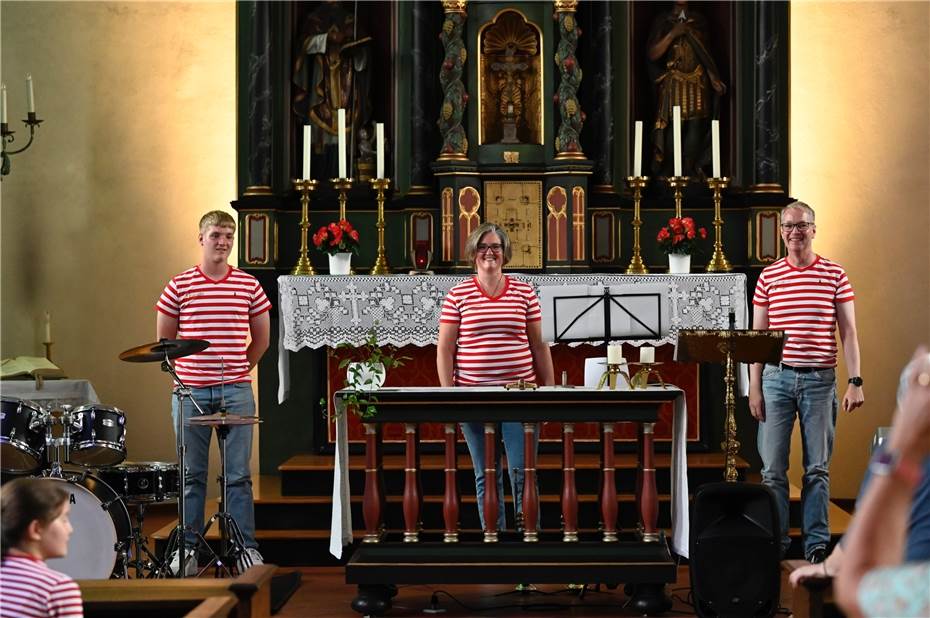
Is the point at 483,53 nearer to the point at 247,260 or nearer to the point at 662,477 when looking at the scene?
the point at 247,260

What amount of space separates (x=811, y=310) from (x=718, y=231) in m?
2.17

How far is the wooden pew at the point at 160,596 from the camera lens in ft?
12.2

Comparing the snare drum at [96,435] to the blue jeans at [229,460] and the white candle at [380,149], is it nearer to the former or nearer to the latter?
the blue jeans at [229,460]

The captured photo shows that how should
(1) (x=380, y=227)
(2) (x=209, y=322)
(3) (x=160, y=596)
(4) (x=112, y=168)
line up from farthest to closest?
(4) (x=112, y=168) < (1) (x=380, y=227) < (2) (x=209, y=322) < (3) (x=160, y=596)

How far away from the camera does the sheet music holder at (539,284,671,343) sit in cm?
621

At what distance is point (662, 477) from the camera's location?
24.6 ft

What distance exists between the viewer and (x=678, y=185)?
8.41 m

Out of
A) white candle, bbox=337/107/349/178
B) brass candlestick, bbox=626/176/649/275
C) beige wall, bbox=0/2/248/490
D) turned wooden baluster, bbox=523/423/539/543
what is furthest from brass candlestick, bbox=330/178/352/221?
turned wooden baluster, bbox=523/423/539/543

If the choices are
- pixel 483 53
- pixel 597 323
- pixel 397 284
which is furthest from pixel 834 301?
pixel 483 53

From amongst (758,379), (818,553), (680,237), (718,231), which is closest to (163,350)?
(758,379)

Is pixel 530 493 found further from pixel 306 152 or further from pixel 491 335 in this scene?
pixel 306 152

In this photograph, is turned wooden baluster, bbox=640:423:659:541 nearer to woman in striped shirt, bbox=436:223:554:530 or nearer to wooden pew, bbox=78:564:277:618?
woman in striped shirt, bbox=436:223:554:530

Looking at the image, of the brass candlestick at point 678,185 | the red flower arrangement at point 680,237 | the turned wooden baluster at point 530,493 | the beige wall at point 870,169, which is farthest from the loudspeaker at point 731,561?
the beige wall at point 870,169

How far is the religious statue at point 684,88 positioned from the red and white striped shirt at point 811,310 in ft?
8.66
